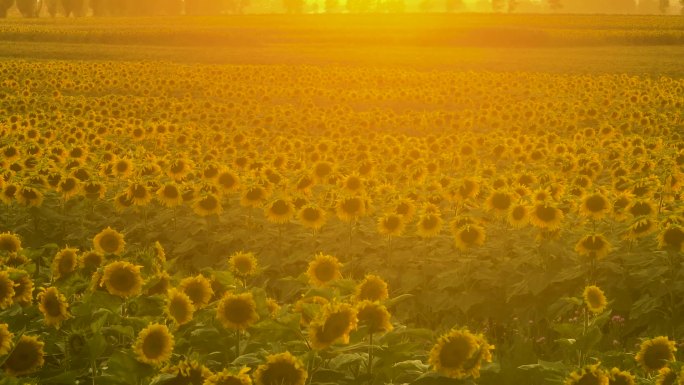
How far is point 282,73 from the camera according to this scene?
3300 centimetres

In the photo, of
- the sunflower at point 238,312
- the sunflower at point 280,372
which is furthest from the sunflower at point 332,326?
the sunflower at point 238,312

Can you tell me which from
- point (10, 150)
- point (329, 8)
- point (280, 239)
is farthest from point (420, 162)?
point (329, 8)

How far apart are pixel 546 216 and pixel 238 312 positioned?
13.5ft

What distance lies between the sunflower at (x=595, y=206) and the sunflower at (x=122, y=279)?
479 centimetres

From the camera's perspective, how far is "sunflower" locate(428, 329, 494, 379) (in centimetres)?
409

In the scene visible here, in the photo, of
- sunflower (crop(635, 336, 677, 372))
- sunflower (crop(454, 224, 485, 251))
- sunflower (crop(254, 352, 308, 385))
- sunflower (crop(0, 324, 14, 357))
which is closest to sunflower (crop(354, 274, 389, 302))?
sunflower (crop(254, 352, 308, 385))

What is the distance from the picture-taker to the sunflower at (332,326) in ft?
13.5

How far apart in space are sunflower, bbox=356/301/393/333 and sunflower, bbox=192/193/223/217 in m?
5.08

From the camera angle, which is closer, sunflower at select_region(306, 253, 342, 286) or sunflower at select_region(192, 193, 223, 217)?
sunflower at select_region(306, 253, 342, 286)

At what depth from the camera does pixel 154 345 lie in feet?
13.9

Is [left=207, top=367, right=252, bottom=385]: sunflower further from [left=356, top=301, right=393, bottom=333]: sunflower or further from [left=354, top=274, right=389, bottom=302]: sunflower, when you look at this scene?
[left=354, top=274, right=389, bottom=302]: sunflower

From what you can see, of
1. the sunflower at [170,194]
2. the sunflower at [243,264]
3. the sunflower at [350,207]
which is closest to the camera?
the sunflower at [243,264]

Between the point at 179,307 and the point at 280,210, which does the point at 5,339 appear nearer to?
the point at 179,307

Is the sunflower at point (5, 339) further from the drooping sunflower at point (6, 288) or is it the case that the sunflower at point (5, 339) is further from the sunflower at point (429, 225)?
the sunflower at point (429, 225)
